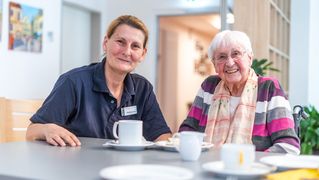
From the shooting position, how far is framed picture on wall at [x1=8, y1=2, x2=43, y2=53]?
4605 mm

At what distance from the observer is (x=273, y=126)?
172cm

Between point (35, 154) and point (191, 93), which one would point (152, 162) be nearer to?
point (35, 154)

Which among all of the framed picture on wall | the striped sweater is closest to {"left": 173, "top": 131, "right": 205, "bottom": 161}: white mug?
the striped sweater

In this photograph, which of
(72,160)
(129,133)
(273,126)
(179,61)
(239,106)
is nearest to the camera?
(72,160)

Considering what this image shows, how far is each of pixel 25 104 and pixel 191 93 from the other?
724cm

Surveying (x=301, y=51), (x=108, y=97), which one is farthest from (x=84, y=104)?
(x=301, y=51)

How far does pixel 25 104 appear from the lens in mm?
2059

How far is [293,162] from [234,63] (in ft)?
2.52

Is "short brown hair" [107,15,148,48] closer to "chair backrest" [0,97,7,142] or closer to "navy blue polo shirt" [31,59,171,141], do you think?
"navy blue polo shirt" [31,59,171,141]

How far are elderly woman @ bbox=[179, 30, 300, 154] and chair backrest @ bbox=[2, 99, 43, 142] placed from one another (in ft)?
2.51

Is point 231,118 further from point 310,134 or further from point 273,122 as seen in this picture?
point 310,134

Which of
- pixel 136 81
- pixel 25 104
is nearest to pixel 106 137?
pixel 136 81

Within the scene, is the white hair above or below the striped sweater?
above

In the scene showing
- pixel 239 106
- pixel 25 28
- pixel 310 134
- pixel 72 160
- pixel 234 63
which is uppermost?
pixel 25 28
